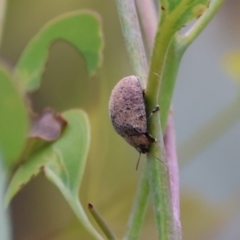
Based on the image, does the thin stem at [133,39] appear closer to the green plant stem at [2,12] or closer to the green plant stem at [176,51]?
the green plant stem at [176,51]

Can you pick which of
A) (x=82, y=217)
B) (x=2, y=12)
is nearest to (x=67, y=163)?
(x=82, y=217)

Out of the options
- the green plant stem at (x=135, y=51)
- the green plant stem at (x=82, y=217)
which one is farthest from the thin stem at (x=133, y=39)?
the green plant stem at (x=82, y=217)

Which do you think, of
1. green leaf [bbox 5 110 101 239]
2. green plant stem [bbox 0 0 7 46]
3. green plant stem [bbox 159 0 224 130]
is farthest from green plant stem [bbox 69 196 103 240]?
green plant stem [bbox 0 0 7 46]

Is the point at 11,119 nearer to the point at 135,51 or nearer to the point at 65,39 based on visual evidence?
the point at 65,39

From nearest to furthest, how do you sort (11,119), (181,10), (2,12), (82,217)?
(181,10), (82,217), (11,119), (2,12)

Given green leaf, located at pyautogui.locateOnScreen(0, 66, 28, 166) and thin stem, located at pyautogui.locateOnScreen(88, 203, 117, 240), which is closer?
thin stem, located at pyautogui.locateOnScreen(88, 203, 117, 240)

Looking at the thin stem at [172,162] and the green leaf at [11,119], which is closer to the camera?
the thin stem at [172,162]

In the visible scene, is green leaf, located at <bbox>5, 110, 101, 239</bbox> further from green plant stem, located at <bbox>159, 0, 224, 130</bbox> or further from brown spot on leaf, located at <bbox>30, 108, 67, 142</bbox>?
green plant stem, located at <bbox>159, 0, 224, 130</bbox>
